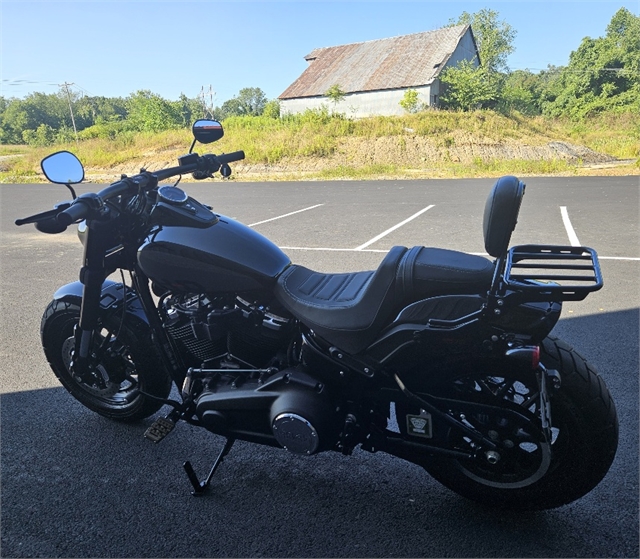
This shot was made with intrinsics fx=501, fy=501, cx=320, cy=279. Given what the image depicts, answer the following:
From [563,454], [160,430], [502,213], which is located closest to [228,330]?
[160,430]

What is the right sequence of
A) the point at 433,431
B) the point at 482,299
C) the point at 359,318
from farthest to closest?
the point at 433,431, the point at 359,318, the point at 482,299

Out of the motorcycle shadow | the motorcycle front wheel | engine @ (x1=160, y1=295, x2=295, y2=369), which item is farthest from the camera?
the motorcycle front wheel

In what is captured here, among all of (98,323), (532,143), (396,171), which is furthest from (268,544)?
(532,143)

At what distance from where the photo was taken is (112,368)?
2881mm

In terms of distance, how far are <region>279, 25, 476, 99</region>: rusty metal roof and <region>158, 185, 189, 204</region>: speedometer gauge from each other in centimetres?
3661

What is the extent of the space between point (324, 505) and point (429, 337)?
3.38 ft

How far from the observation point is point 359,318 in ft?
6.55

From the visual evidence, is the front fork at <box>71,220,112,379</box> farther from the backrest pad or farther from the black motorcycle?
the backrest pad

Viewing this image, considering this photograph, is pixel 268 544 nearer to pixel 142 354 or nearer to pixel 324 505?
pixel 324 505

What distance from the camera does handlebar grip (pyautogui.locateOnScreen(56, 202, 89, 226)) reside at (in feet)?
6.13

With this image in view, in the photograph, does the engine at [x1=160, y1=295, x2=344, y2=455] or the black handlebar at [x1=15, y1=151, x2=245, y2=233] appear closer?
the black handlebar at [x1=15, y1=151, x2=245, y2=233]

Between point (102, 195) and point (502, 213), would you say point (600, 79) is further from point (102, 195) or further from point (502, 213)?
point (102, 195)

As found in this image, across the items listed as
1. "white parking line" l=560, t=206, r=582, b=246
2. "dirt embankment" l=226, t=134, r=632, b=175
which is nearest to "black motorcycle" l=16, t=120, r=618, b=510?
"white parking line" l=560, t=206, r=582, b=246

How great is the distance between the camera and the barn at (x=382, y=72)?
36.5 meters
